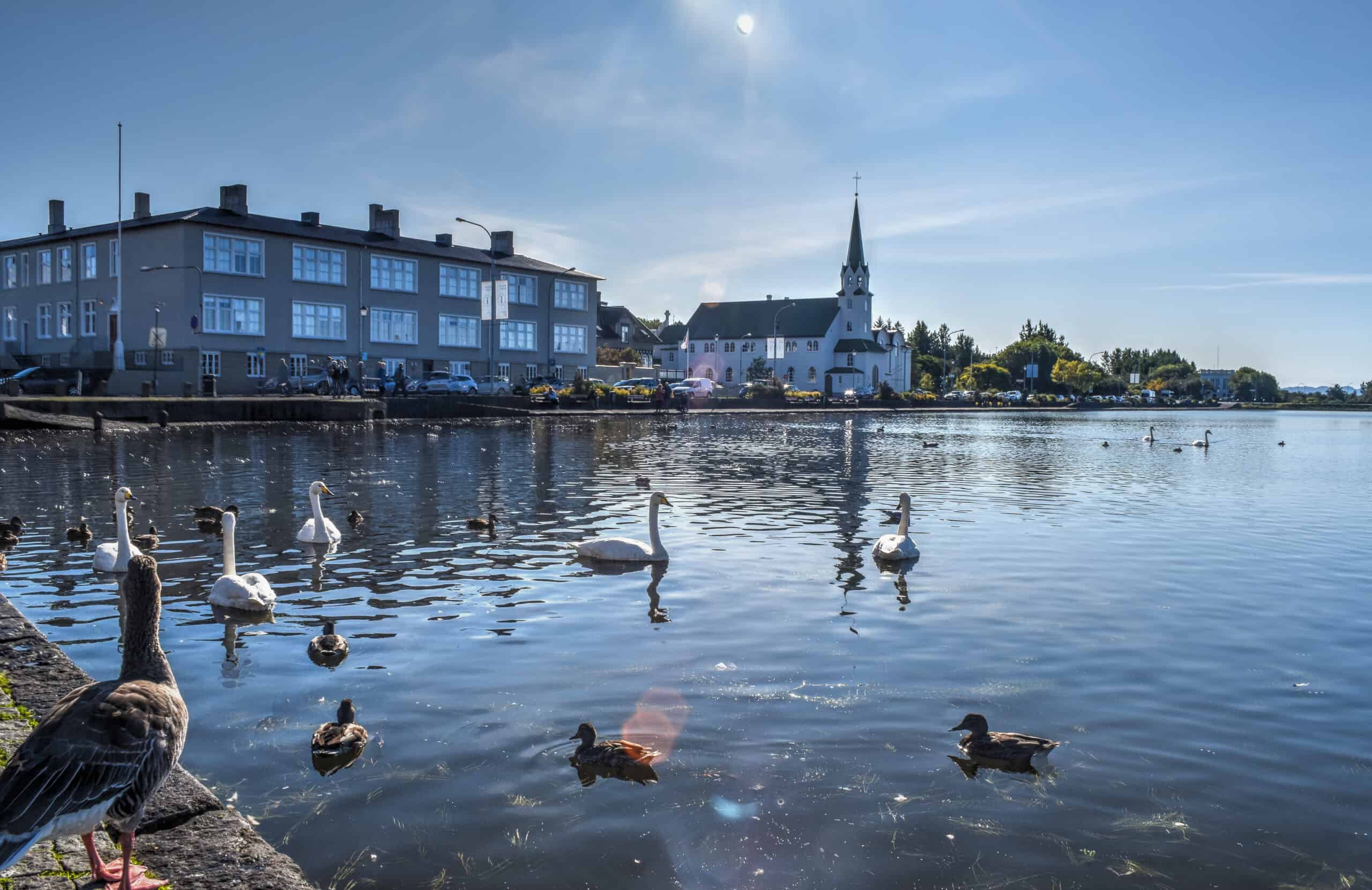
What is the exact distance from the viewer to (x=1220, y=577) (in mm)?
14430

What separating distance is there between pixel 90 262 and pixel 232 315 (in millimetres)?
11223

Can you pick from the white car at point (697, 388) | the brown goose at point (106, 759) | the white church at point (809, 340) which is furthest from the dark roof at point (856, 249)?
the brown goose at point (106, 759)

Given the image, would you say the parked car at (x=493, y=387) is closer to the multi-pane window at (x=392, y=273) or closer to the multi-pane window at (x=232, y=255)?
the multi-pane window at (x=392, y=273)

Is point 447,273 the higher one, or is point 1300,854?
point 447,273

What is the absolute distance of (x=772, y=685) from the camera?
8.86m

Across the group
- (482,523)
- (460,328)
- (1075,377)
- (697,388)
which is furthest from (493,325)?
(1075,377)

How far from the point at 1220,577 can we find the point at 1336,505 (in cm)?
1298

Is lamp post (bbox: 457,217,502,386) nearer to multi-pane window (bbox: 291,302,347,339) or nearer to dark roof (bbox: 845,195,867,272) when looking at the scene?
multi-pane window (bbox: 291,302,347,339)

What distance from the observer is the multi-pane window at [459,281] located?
72.9 meters

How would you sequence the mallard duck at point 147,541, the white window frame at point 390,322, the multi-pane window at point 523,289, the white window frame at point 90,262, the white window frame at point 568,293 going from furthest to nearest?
the white window frame at point 568,293
the multi-pane window at point 523,289
the white window frame at point 390,322
the white window frame at point 90,262
the mallard duck at point 147,541

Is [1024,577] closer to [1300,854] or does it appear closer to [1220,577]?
[1220,577]

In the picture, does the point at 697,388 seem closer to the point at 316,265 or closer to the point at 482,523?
the point at 316,265

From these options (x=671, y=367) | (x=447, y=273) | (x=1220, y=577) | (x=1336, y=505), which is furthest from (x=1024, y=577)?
(x=671, y=367)

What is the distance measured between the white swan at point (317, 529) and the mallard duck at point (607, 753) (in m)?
9.48
